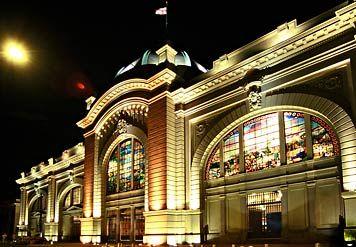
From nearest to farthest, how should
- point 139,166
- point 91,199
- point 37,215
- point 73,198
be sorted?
point 139,166, point 91,199, point 73,198, point 37,215

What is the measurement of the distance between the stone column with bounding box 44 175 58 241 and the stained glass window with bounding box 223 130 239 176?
85.7ft

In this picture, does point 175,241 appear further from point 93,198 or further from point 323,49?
point 323,49

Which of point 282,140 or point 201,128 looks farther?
point 201,128

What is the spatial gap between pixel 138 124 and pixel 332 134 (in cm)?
1503

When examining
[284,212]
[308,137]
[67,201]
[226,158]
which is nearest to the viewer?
[308,137]

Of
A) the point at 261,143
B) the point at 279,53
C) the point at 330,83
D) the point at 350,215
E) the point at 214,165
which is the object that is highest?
the point at 279,53

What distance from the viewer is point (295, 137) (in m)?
19.5

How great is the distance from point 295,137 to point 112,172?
56.7ft

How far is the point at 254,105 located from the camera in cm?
2122

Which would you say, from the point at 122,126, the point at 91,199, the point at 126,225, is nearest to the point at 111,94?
the point at 122,126

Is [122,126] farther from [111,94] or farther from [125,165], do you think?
[125,165]

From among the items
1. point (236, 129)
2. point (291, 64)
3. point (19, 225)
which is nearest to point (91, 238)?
point (236, 129)

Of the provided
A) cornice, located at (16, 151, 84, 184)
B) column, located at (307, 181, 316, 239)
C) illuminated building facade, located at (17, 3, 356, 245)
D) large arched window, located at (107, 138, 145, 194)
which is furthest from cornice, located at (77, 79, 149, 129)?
column, located at (307, 181, 316, 239)

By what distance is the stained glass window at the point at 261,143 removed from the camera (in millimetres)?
20484
